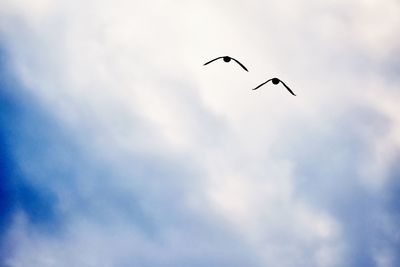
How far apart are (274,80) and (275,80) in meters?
0.11

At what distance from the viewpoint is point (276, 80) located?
36.9 meters

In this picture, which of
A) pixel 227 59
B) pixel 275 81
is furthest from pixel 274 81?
pixel 227 59

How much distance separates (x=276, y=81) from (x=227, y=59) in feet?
17.6

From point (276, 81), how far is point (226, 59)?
17.9 ft

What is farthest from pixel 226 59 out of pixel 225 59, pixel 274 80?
pixel 274 80

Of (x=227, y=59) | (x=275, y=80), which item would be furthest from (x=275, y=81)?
(x=227, y=59)

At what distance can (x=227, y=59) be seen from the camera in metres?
36.6

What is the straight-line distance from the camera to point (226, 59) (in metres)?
36.7

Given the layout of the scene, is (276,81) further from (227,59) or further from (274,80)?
(227,59)

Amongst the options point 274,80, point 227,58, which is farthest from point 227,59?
point 274,80

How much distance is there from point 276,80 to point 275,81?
15cm

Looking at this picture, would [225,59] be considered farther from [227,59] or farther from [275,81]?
[275,81]

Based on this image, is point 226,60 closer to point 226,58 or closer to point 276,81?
point 226,58

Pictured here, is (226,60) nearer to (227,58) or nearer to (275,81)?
(227,58)
